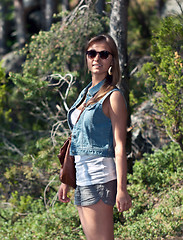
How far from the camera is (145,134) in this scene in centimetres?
695

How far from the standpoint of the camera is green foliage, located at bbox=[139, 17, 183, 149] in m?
5.18

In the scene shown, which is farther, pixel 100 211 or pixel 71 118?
pixel 71 118

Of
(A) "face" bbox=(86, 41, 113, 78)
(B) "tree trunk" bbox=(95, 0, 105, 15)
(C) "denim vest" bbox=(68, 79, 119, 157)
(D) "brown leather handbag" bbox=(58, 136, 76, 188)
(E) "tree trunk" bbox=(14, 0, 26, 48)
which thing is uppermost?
(E) "tree trunk" bbox=(14, 0, 26, 48)

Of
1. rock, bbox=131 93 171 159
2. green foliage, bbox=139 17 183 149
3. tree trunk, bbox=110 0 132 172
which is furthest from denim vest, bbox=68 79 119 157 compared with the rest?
rock, bbox=131 93 171 159

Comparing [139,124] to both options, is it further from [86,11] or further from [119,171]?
[119,171]

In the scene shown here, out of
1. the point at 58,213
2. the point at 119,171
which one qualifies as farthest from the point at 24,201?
the point at 119,171

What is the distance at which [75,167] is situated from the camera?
2.93m

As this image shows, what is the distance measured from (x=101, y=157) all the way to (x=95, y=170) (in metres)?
0.11

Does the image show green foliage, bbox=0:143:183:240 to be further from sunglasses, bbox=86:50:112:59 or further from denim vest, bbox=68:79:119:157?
sunglasses, bbox=86:50:112:59

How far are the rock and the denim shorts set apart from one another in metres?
3.75

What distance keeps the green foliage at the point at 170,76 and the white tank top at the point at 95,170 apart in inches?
110

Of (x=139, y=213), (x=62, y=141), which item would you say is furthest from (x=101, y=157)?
(x=62, y=141)

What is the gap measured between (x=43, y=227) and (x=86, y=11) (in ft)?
13.2

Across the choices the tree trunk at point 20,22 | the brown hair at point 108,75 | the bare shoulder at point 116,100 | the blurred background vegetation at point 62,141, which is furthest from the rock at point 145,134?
the tree trunk at point 20,22
